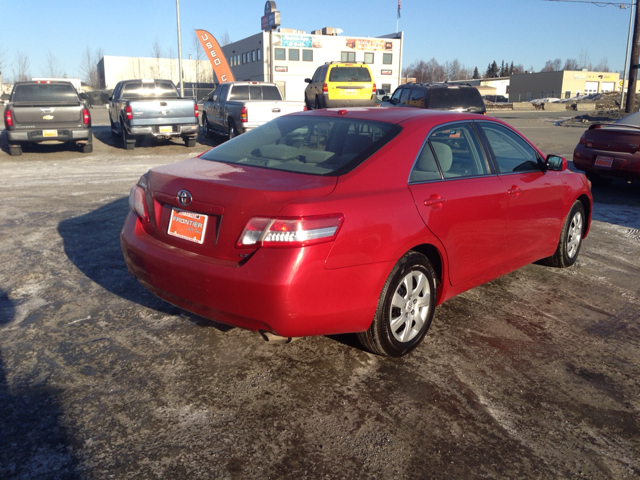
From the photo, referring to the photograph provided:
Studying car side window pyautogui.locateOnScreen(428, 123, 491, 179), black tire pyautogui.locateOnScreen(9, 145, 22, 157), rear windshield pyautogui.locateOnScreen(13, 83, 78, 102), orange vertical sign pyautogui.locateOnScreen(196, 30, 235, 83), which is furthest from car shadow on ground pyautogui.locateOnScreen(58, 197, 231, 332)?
orange vertical sign pyautogui.locateOnScreen(196, 30, 235, 83)

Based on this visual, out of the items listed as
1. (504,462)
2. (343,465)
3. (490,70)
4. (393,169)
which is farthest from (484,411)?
(490,70)

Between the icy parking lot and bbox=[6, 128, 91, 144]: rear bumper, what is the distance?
10351mm

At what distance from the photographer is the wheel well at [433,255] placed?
12.4ft

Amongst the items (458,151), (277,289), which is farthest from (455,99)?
(277,289)

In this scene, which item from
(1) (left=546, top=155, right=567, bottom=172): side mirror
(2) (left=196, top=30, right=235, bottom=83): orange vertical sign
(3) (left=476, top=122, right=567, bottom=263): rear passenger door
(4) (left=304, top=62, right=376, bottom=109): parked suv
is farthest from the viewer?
(2) (left=196, top=30, right=235, bottom=83): orange vertical sign

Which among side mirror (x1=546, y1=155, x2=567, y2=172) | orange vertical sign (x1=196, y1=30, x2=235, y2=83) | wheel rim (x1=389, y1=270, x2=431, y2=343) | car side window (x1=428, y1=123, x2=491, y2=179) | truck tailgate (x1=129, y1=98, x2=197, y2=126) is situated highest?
orange vertical sign (x1=196, y1=30, x2=235, y2=83)

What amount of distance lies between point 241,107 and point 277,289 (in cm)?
1340

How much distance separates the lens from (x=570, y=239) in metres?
5.76

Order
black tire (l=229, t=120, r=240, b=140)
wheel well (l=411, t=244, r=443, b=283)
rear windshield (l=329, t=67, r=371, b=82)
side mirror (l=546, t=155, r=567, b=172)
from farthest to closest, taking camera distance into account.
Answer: rear windshield (l=329, t=67, r=371, b=82) < black tire (l=229, t=120, r=240, b=140) < side mirror (l=546, t=155, r=567, b=172) < wheel well (l=411, t=244, r=443, b=283)

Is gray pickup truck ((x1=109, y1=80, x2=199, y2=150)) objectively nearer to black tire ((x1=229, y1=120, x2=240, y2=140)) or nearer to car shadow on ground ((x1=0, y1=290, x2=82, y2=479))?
black tire ((x1=229, y1=120, x2=240, y2=140))

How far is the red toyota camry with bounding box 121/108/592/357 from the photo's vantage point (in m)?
3.12

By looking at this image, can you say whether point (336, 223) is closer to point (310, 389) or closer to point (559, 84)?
point (310, 389)

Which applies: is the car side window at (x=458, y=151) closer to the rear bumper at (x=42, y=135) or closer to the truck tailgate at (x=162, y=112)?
the truck tailgate at (x=162, y=112)

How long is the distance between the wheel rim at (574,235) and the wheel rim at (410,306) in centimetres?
257
